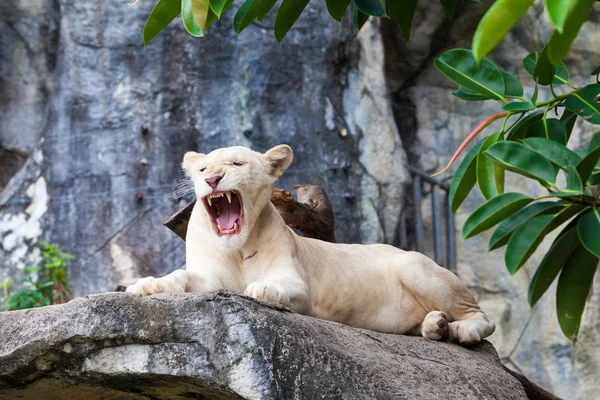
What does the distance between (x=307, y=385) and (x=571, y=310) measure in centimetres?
108

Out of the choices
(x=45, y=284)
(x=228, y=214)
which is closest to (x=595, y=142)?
(x=228, y=214)

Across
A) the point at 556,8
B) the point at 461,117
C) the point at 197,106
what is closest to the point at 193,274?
the point at 556,8

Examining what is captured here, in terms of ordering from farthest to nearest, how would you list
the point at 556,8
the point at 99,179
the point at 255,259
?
the point at 99,179, the point at 255,259, the point at 556,8

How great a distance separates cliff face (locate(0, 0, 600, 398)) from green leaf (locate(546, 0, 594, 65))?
7449 mm

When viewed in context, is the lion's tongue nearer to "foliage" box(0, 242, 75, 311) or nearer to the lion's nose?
the lion's nose

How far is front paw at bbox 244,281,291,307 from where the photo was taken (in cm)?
375

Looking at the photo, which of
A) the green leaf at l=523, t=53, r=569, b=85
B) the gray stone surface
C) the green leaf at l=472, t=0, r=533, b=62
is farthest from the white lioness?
the green leaf at l=472, t=0, r=533, b=62

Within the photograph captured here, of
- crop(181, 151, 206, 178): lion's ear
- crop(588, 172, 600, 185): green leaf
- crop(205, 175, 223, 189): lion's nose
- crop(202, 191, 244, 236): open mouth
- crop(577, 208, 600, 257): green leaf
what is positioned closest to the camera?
crop(577, 208, 600, 257): green leaf

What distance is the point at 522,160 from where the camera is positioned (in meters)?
2.49

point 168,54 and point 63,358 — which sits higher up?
point 168,54

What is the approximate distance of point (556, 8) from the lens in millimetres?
1719

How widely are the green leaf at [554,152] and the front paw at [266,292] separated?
147 cm

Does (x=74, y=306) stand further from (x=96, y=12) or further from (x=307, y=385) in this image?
(x=96, y=12)

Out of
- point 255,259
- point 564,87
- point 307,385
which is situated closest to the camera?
point 307,385
